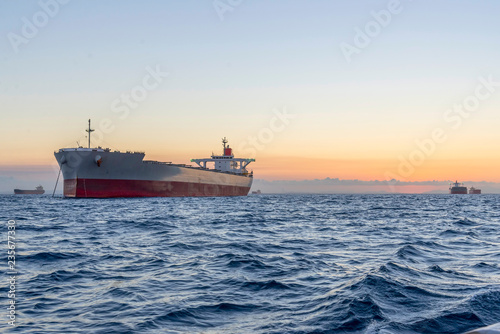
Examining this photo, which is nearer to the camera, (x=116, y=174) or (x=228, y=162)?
(x=116, y=174)

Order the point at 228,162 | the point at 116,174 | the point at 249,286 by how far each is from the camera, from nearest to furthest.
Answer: the point at 249,286
the point at 116,174
the point at 228,162

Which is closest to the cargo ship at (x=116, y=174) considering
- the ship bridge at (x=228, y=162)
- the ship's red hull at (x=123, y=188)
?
the ship's red hull at (x=123, y=188)

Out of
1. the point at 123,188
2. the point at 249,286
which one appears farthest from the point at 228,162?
the point at 249,286

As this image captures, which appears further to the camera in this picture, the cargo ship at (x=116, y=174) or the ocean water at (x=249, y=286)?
the cargo ship at (x=116, y=174)

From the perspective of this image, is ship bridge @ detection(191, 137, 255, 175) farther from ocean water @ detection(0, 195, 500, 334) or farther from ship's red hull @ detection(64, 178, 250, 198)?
ocean water @ detection(0, 195, 500, 334)

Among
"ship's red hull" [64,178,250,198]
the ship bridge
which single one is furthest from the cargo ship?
the ship bridge

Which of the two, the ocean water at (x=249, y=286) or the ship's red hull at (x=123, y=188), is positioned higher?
the ship's red hull at (x=123, y=188)

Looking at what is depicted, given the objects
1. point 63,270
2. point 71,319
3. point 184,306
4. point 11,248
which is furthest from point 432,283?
point 11,248

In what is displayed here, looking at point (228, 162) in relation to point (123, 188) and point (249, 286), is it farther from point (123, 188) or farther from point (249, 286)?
point (249, 286)

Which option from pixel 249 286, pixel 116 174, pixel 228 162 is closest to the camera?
pixel 249 286

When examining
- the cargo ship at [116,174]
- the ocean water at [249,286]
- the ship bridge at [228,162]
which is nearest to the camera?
the ocean water at [249,286]

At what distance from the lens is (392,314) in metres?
6.37

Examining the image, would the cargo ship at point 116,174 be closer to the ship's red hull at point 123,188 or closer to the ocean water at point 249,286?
the ship's red hull at point 123,188

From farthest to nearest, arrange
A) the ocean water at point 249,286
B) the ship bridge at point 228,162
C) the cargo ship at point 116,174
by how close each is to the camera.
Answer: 1. the ship bridge at point 228,162
2. the cargo ship at point 116,174
3. the ocean water at point 249,286
